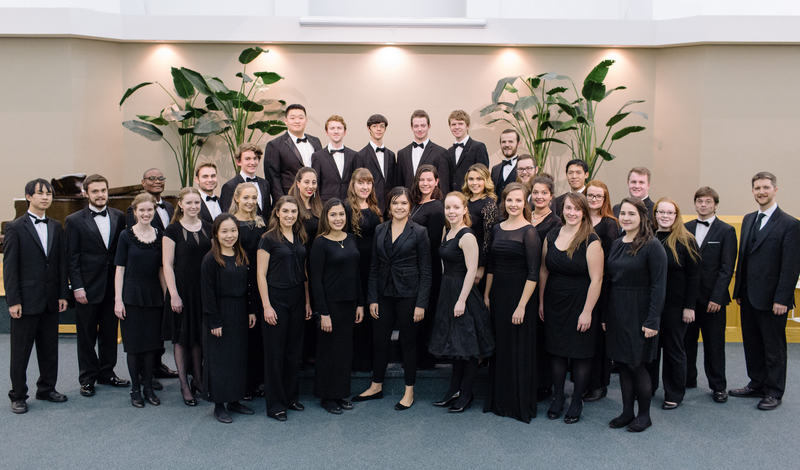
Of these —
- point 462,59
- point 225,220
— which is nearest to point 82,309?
point 225,220

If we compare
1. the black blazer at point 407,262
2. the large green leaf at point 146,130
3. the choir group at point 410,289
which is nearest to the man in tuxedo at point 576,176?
the choir group at point 410,289

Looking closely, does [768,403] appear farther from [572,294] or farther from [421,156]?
[421,156]

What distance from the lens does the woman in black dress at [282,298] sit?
4066 millimetres

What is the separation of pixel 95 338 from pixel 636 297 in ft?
13.2

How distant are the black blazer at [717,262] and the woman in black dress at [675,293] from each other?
0.52 ft

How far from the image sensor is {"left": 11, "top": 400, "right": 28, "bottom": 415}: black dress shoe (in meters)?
4.26

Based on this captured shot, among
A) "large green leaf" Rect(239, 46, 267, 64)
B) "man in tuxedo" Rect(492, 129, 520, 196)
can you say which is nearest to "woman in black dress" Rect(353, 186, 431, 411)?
"man in tuxedo" Rect(492, 129, 520, 196)

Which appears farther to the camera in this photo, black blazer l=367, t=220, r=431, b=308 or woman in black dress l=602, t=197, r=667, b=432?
black blazer l=367, t=220, r=431, b=308

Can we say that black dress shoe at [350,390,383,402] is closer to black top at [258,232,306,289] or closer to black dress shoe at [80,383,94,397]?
black top at [258,232,306,289]

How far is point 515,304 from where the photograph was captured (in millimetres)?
4164

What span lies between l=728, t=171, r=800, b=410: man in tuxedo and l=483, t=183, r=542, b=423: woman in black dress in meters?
1.75

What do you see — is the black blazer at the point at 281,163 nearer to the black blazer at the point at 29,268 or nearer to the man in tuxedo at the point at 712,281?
the black blazer at the point at 29,268

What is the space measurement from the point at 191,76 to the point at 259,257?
3980mm

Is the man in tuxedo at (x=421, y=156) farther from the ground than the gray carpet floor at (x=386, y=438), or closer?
farther from the ground
